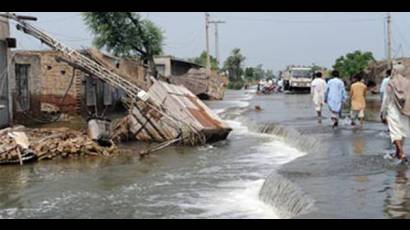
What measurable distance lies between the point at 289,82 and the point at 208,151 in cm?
3730

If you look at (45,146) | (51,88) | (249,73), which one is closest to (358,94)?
(45,146)

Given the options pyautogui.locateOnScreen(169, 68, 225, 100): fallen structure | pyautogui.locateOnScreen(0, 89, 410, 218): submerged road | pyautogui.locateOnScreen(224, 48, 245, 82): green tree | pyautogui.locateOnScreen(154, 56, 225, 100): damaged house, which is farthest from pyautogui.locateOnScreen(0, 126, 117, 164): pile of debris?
pyautogui.locateOnScreen(224, 48, 245, 82): green tree

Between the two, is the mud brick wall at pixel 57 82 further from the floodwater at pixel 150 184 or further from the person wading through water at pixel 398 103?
the person wading through water at pixel 398 103

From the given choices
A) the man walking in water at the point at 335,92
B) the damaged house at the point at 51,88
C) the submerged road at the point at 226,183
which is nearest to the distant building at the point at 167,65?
the damaged house at the point at 51,88

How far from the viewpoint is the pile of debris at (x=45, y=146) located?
15.0 meters

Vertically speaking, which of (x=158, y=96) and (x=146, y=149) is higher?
(x=158, y=96)

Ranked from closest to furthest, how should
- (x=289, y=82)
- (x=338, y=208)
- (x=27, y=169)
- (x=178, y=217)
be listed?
1. (x=338, y=208)
2. (x=178, y=217)
3. (x=27, y=169)
4. (x=289, y=82)

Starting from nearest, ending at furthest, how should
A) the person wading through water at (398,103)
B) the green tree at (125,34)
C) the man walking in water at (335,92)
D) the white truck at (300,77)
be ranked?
1. the person wading through water at (398,103)
2. the man walking in water at (335,92)
3. the green tree at (125,34)
4. the white truck at (300,77)

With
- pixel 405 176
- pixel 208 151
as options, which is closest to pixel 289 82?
pixel 208 151

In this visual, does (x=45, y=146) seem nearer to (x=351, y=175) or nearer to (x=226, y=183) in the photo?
(x=226, y=183)

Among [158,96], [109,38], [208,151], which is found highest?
[109,38]

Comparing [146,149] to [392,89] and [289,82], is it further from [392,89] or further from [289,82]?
[289,82]

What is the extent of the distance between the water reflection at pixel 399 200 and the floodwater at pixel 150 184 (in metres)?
1.81

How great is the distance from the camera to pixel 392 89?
1050 centimetres
